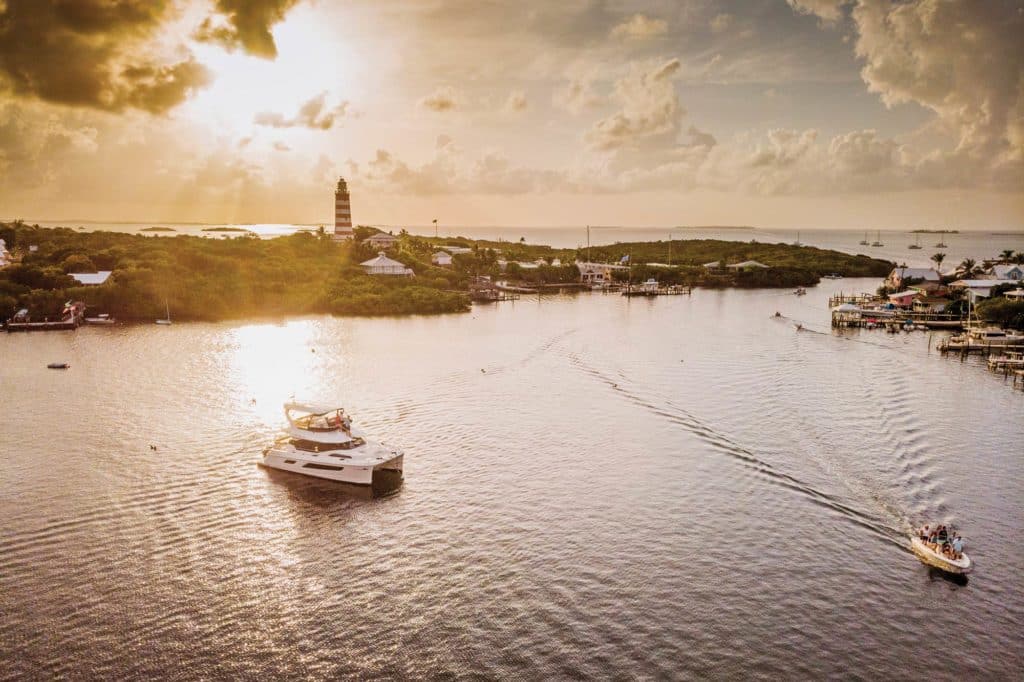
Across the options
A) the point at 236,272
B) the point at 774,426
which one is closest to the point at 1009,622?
the point at 774,426

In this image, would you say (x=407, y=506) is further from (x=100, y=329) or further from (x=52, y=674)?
(x=100, y=329)

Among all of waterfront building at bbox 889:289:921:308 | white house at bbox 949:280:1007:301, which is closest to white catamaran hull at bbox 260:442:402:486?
waterfront building at bbox 889:289:921:308

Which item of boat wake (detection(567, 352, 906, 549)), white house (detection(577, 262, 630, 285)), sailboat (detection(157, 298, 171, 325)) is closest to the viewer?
boat wake (detection(567, 352, 906, 549))

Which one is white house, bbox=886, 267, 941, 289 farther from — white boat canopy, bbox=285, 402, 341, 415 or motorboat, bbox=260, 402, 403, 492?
white boat canopy, bbox=285, 402, 341, 415

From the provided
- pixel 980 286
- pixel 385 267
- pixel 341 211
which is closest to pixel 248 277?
pixel 385 267

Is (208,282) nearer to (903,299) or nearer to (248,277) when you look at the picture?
(248,277)

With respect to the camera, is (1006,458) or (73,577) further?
(1006,458)

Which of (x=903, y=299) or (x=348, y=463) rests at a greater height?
(x=903, y=299)
